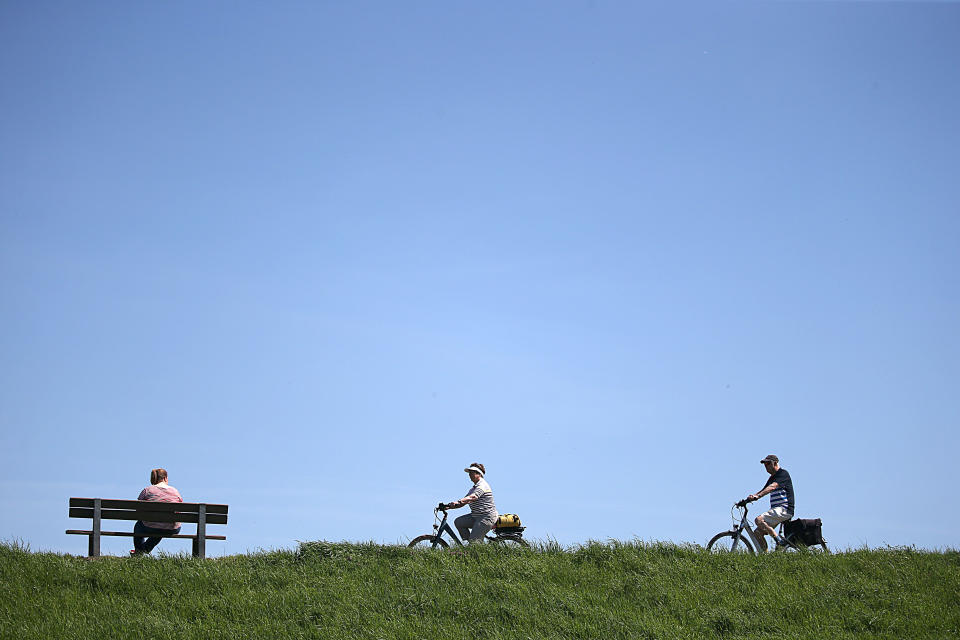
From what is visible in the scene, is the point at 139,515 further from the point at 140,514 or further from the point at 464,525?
the point at 464,525

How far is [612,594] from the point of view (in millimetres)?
15898

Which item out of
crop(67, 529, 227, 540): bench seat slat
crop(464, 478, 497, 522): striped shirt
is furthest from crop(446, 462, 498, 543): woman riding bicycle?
crop(67, 529, 227, 540): bench seat slat

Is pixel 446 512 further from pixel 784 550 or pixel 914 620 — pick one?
pixel 914 620

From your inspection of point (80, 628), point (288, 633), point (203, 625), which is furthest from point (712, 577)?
point (80, 628)

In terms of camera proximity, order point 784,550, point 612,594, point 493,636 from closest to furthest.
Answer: point 493,636
point 612,594
point 784,550

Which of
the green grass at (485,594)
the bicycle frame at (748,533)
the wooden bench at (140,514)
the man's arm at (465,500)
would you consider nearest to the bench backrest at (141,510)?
the wooden bench at (140,514)

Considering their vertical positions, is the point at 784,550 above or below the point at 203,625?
above

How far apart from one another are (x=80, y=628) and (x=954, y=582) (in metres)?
12.9

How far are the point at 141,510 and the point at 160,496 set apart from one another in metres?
0.51

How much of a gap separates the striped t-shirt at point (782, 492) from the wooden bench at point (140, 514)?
9.54m

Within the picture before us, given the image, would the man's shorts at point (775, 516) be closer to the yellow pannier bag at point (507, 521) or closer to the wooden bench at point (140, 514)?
the yellow pannier bag at point (507, 521)

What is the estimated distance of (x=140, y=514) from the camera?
18156 millimetres

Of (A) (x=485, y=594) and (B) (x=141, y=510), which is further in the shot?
(B) (x=141, y=510)

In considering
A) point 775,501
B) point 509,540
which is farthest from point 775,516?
point 509,540
